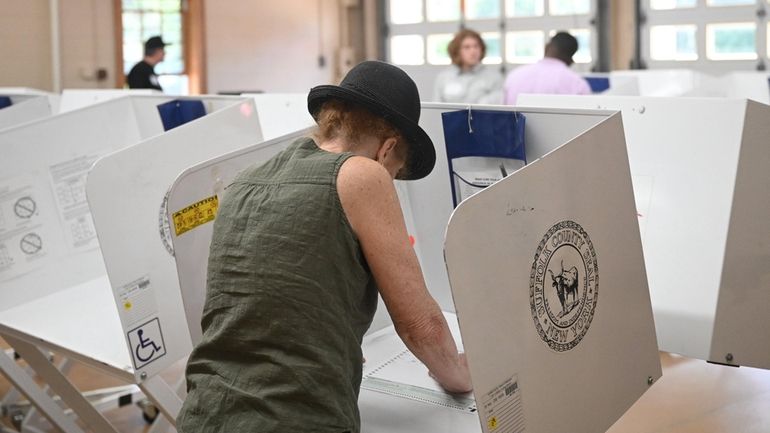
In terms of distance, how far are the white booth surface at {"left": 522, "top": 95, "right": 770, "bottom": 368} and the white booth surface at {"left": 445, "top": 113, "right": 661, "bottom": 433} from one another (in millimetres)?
254

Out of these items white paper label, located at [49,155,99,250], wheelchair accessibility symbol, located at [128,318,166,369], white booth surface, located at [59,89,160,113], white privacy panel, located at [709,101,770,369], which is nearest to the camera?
white privacy panel, located at [709,101,770,369]

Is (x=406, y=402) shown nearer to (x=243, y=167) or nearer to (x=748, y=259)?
(x=243, y=167)

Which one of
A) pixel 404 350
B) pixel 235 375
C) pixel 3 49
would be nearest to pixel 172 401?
pixel 404 350

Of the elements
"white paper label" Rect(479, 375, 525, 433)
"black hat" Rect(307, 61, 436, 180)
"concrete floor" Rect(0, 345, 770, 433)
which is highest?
"black hat" Rect(307, 61, 436, 180)

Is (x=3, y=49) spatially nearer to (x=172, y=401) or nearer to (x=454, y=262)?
(x=172, y=401)

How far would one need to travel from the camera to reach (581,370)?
5.70 ft

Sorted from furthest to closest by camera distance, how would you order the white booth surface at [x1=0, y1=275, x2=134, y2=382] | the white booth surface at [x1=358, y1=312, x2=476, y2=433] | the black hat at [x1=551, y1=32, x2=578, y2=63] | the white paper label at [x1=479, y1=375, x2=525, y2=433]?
the black hat at [x1=551, y1=32, x2=578, y2=63] → the white booth surface at [x1=0, y1=275, x2=134, y2=382] → the white booth surface at [x1=358, y1=312, x2=476, y2=433] → the white paper label at [x1=479, y1=375, x2=525, y2=433]

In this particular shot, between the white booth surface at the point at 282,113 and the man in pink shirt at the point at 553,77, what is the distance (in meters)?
2.11

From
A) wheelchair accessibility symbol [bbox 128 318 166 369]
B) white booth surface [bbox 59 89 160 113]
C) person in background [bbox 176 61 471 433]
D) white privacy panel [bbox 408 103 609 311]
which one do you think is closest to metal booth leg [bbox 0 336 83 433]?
wheelchair accessibility symbol [bbox 128 318 166 369]

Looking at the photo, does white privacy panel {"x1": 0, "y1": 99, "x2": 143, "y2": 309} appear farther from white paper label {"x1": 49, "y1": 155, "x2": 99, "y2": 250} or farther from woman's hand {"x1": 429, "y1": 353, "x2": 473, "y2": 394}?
woman's hand {"x1": 429, "y1": 353, "x2": 473, "y2": 394}

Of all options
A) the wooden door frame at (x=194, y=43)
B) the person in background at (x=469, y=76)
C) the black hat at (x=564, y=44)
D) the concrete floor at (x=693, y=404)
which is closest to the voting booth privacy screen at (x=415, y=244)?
the concrete floor at (x=693, y=404)

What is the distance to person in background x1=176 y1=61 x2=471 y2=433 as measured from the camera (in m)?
1.62

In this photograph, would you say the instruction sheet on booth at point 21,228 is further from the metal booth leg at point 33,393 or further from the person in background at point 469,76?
the person in background at point 469,76

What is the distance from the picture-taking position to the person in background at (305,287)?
64.0 inches
